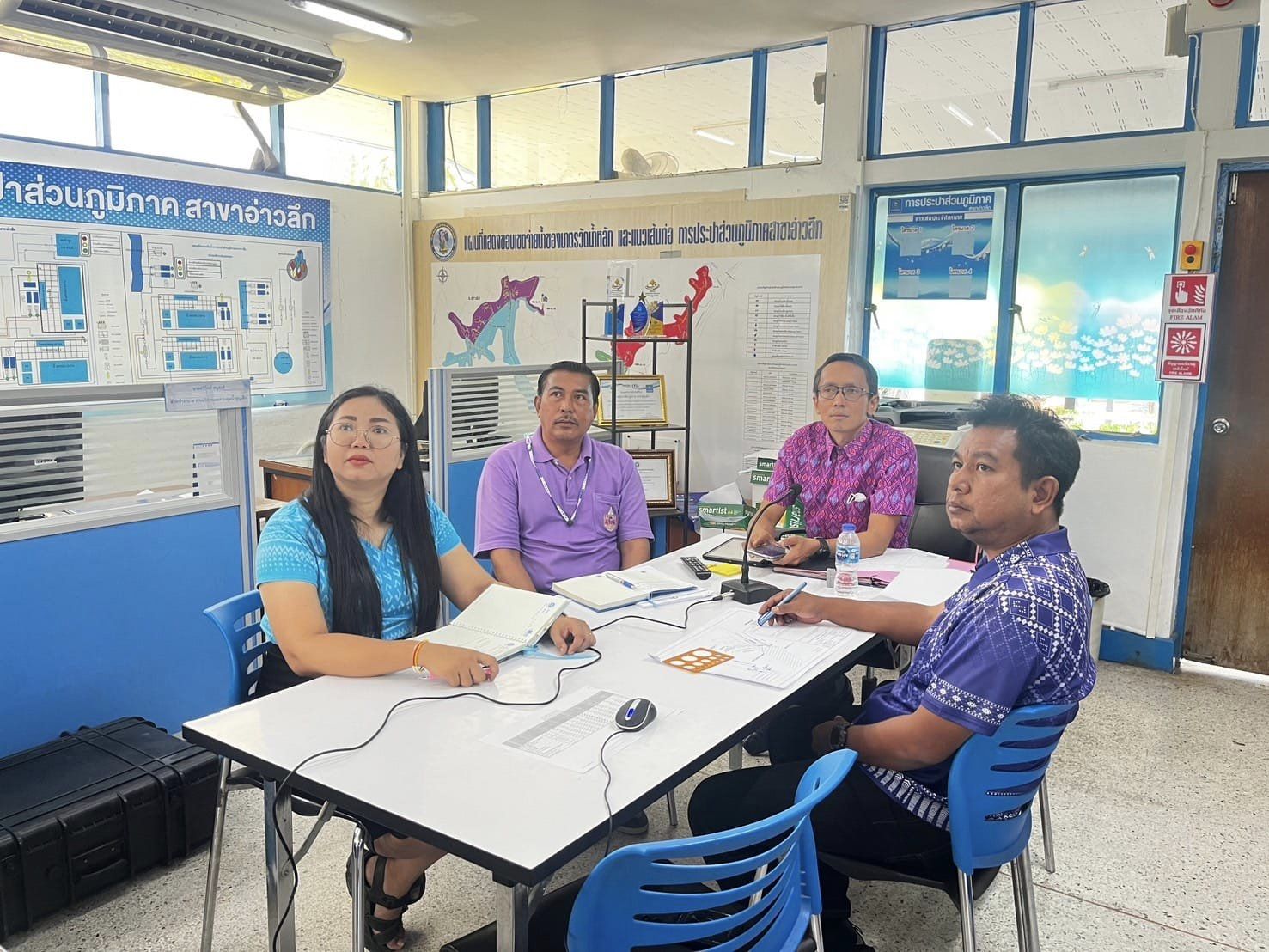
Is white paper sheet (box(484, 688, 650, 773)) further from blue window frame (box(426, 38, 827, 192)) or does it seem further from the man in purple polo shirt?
blue window frame (box(426, 38, 827, 192))

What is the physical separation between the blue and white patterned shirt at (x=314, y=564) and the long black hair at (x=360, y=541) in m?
0.01

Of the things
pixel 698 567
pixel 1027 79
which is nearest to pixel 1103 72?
pixel 1027 79

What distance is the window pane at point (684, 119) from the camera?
17.5 feet

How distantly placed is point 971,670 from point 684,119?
470 centimetres

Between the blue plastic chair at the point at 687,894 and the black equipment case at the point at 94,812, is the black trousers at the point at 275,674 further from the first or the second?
the blue plastic chair at the point at 687,894

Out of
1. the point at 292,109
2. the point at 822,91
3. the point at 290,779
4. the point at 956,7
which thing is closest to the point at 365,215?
the point at 292,109

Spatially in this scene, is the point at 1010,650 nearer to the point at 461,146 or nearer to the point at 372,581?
the point at 372,581

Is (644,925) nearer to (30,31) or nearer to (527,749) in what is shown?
(527,749)

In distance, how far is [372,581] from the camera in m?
2.11

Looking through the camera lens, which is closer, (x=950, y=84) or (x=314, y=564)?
(x=314, y=564)

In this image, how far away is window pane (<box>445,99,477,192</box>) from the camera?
6480 millimetres

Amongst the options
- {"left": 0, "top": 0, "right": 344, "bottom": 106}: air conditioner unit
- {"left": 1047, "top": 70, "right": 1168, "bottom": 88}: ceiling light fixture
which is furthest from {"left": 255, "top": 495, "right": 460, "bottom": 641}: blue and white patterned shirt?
{"left": 1047, "top": 70, "right": 1168, "bottom": 88}: ceiling light fixture

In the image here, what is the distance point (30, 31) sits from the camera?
12.1 feet

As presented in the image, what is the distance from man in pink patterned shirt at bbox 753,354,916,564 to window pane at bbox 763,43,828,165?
2304mm
